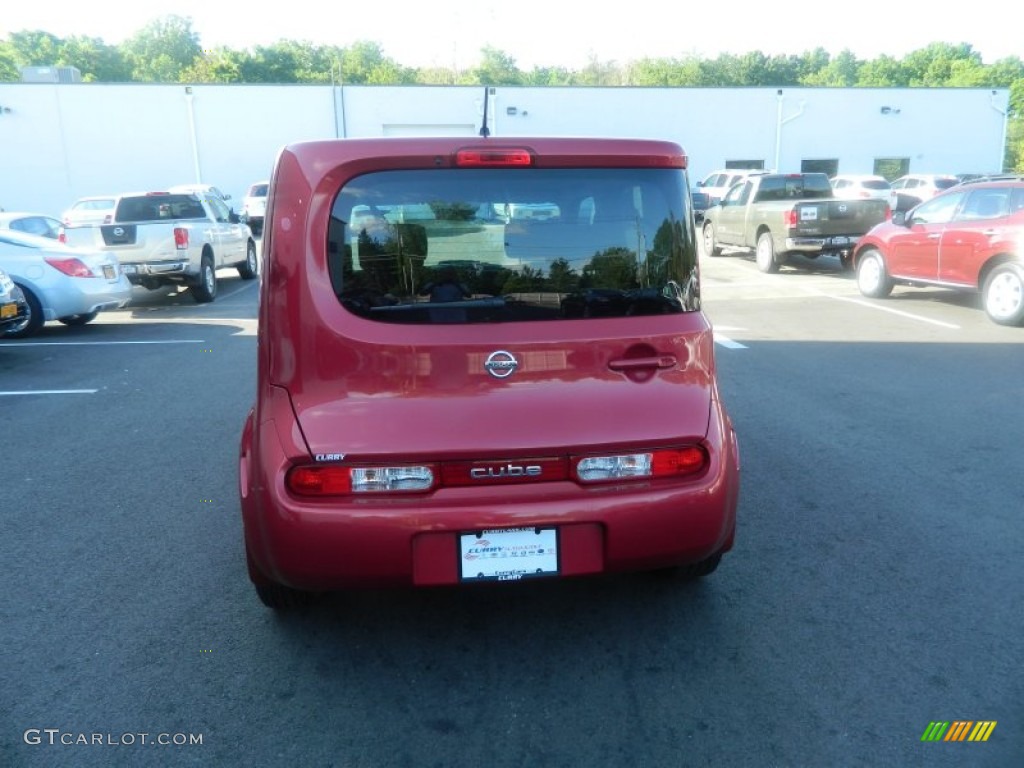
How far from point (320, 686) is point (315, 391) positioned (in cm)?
108

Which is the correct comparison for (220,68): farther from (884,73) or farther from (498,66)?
(884,73)

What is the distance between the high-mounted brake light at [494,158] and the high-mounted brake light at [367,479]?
106 centimetres

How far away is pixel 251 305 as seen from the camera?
13625 millimetres

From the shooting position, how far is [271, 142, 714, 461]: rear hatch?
2795 mm

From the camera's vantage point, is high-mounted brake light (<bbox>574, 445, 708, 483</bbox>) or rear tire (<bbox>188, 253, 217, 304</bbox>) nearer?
high-mounted brake light (<bbox>574, 445, 708, 483</bbox>)

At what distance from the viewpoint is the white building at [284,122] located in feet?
110

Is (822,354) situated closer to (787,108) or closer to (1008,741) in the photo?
(1008,741)

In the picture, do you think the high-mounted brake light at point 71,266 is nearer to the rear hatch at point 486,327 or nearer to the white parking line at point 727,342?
the white parking line at point 727,342

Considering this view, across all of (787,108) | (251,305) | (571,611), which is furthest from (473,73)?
(571,611)

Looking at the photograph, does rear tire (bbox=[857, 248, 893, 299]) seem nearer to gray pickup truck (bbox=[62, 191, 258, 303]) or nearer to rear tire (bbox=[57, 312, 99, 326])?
gray pickup truck (bbox=[62, 191, 258, 303])

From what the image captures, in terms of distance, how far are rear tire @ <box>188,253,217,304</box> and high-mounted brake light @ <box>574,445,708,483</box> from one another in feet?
40.2

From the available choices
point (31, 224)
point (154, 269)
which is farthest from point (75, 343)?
point (31, 224)

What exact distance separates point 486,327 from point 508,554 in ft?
2.60

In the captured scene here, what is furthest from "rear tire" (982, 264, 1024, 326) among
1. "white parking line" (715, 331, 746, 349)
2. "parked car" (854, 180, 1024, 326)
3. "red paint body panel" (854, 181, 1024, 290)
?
"white parking line" (715, 331, 746, 349)
